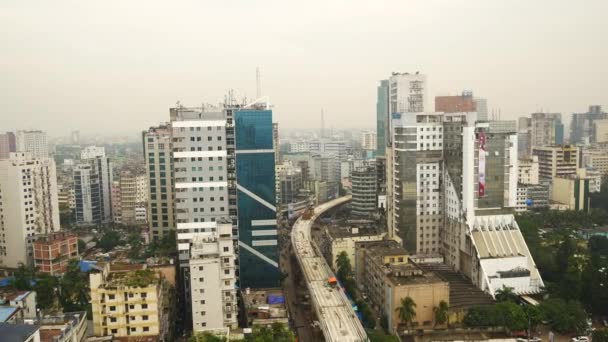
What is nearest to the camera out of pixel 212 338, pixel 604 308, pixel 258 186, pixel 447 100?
pixel 212 338

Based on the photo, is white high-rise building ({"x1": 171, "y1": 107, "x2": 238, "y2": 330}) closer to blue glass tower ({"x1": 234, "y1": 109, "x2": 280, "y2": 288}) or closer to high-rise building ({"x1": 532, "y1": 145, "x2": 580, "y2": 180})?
blue glass tower ({"x1": 234, "y1": 109, "x2": 280, "y2": 288})

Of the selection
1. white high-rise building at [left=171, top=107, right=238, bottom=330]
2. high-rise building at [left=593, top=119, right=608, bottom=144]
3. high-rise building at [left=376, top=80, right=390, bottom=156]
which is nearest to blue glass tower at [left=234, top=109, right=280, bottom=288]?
white high-rise building at [left=171, top=107, right=238, bottom=330]

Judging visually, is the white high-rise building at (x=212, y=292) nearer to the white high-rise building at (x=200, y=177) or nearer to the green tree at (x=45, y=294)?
the white high-rise building at (x=200, y=177)

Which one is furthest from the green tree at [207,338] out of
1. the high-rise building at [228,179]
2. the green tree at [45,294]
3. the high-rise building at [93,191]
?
the high-rise building at [93,191]

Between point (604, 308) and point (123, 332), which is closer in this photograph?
point (123, 332)

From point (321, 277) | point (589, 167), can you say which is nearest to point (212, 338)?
point (321, 277)

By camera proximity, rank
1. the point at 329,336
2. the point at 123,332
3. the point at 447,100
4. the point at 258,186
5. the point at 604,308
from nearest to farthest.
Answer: the point at 123,332 < the point at 329,336 < the point at 604,308 < the point at 258,186 < the point at 447,100

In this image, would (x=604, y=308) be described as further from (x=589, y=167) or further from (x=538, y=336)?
(x=589, y=167)
